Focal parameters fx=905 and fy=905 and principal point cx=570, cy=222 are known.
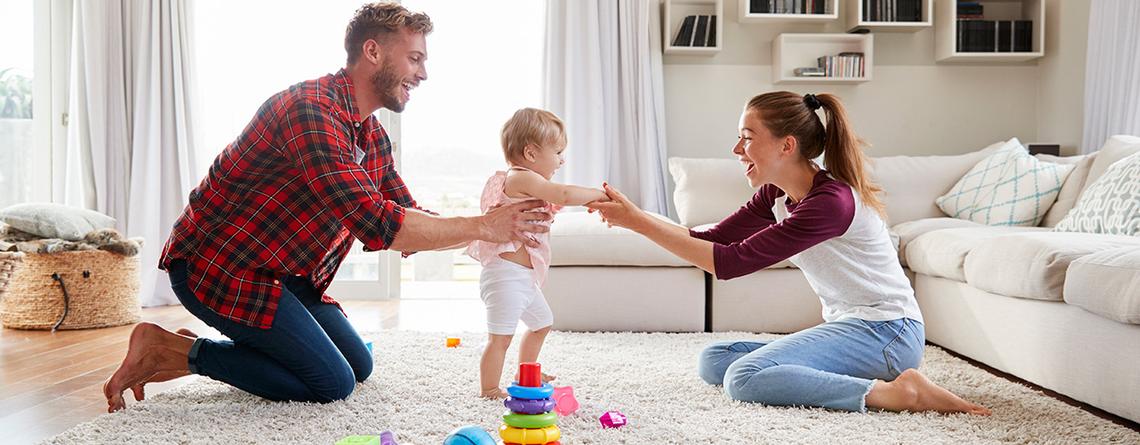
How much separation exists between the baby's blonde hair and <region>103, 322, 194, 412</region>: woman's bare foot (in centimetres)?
94

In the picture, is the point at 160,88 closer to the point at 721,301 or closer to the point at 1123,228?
the point at 721,301

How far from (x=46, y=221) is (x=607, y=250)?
241 centimetres

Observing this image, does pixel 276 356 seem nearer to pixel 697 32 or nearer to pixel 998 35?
pixel 697 32

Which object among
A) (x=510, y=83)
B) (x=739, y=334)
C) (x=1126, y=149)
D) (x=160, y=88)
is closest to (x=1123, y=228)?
(x=1126, y=149)

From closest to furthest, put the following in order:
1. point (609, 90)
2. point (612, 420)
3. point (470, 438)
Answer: point (470, 438), point (612, 420), point (609, 90)

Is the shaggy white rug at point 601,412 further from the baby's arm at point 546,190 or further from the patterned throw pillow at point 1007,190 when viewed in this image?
the patterned throw pillow at point 1007,190

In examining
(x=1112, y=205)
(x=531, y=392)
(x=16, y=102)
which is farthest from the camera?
(x=16, y=102)

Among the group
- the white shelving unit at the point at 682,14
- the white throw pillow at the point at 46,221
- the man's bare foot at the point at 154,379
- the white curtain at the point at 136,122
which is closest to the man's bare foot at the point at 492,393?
the man's bare foot at the point at 154,379

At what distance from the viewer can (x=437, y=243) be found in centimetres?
203

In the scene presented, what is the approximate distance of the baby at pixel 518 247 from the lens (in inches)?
87.9

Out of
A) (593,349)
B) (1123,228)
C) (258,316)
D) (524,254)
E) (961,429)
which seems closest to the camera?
(961,429)

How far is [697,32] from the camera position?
15.7ft

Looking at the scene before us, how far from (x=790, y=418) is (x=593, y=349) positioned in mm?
1123

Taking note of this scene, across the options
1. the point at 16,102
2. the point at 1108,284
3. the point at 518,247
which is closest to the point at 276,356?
the point at 518,247
